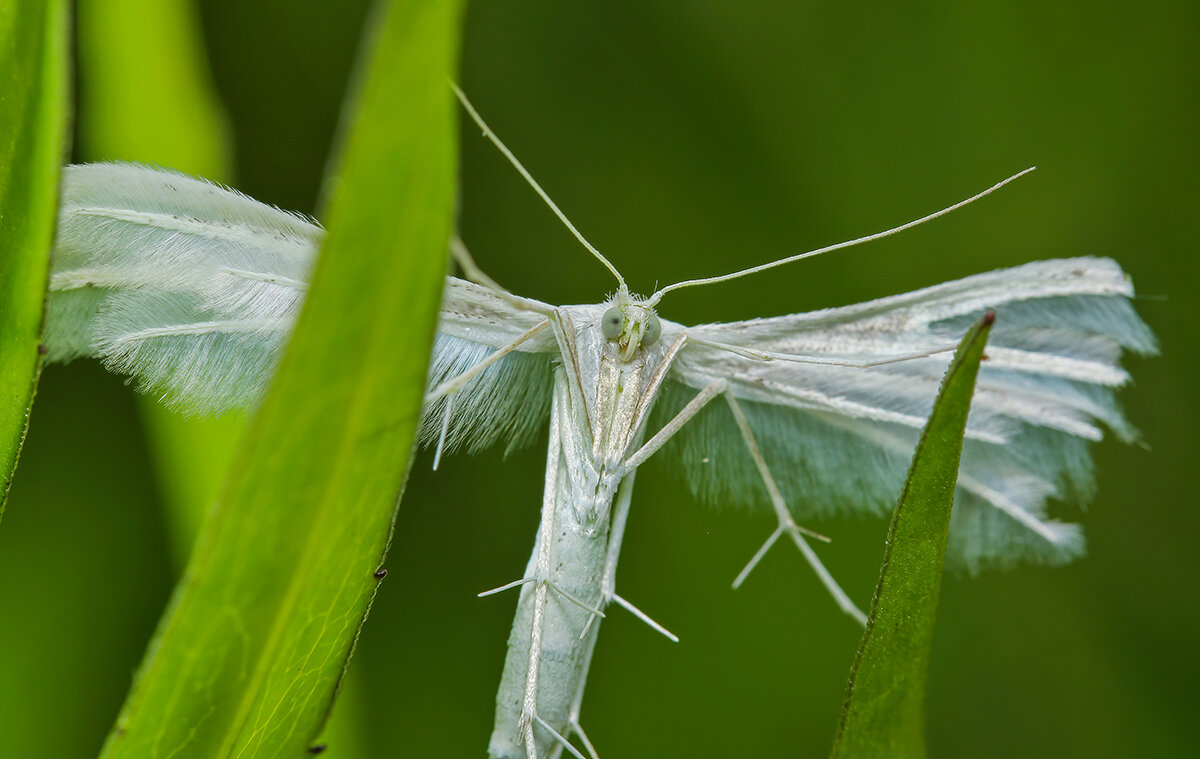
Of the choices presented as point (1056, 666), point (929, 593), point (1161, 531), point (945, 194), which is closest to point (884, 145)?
point (945, 194)

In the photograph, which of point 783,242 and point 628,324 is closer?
point 628,324

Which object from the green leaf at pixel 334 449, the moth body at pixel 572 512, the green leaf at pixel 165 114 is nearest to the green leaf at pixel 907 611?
the green leaf at pixel 334 449

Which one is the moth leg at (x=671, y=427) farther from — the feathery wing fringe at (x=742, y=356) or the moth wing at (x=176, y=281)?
the moth wing at (x=176, y=281)

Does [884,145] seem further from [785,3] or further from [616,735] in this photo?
[616,735]

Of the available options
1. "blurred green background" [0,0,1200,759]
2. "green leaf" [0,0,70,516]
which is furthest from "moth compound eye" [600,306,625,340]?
"blurred green background" [0,0,1200,759]

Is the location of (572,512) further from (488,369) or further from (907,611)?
(907,611)

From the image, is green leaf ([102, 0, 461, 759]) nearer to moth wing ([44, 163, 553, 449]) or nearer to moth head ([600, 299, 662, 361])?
moth wing ([44, 163, 553, 449])

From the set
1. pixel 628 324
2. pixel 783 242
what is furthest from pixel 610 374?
pixel 783 242
